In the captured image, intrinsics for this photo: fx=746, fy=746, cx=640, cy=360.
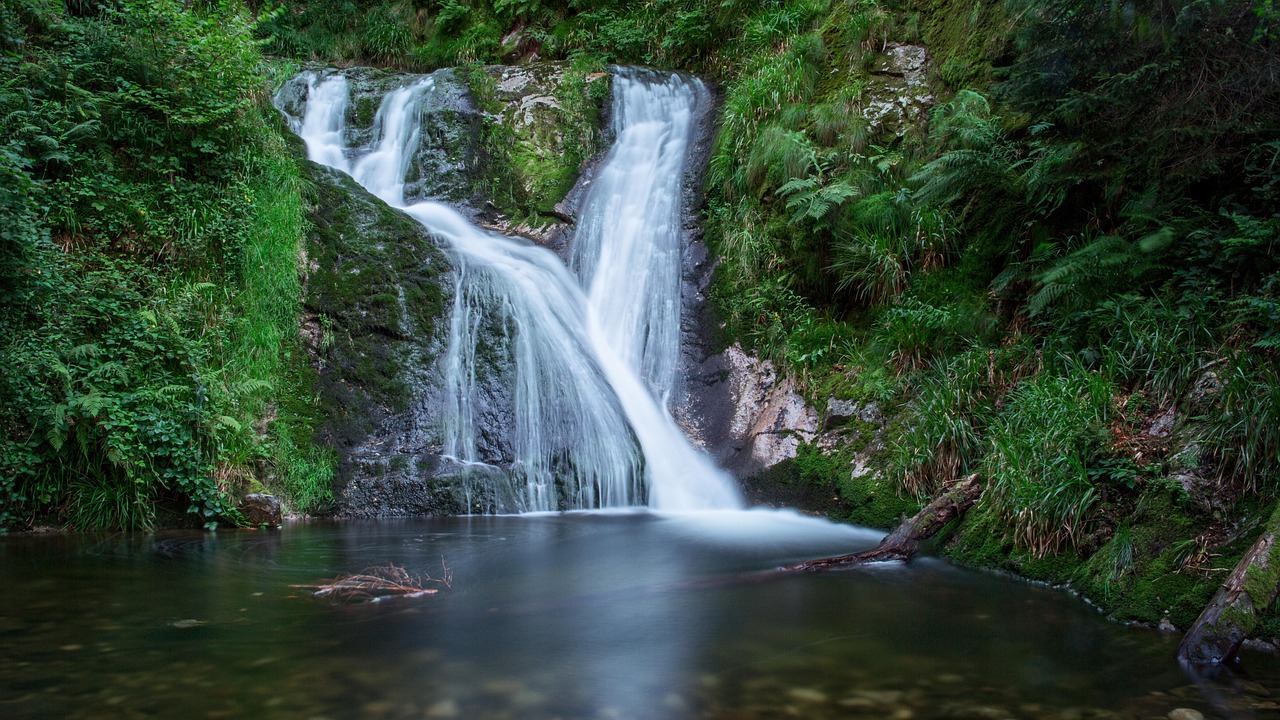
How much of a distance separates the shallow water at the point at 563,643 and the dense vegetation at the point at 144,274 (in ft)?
3.05

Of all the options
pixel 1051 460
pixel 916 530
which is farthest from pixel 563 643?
pixel 1051 460

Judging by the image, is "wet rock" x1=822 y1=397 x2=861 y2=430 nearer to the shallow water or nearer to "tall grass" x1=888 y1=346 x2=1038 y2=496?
"tall grass" x1=888 y1=346 x2=1038 y2=496

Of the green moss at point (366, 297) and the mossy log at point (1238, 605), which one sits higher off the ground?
the green moss at point (366, 297)

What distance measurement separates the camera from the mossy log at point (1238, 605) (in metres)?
3.27

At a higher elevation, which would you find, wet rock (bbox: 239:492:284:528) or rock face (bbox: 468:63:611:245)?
rock face (bbox: 468:63:611:245)

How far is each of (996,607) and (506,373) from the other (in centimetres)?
581

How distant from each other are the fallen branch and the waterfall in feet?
9.50

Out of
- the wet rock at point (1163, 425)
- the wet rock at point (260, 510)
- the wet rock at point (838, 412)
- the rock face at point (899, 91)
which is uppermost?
the rock face at point (899, 91)

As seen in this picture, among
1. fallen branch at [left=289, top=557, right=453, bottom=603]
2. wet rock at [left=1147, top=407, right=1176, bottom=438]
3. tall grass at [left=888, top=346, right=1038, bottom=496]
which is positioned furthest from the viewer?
tall grass at [left=888, top=346, right=1038, bottom=496]

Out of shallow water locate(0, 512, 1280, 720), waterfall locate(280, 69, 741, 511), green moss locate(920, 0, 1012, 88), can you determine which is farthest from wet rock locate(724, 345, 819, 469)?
green moss locate(920, 0, 1012, 88)

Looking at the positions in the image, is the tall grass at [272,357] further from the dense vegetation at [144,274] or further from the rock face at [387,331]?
the rock face at [387,331]

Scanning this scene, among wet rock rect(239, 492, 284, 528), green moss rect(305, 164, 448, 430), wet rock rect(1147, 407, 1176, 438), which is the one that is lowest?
wet rock rect(239, 492, 284, 528)

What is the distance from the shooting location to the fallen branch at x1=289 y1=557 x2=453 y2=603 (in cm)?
457

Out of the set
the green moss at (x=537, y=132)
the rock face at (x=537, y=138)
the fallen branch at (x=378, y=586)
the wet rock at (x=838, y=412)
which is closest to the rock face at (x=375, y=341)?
the rock face at (x=537, y=138)
